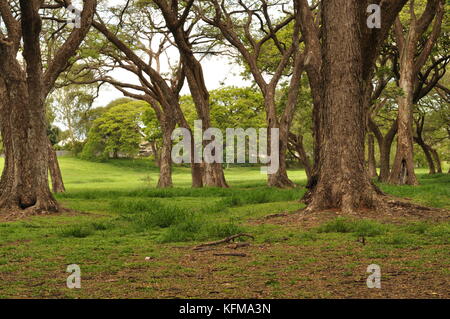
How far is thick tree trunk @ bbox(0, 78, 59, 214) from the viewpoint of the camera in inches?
514

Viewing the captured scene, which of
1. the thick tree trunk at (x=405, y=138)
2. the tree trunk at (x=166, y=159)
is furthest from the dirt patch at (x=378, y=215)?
the tree trunk at (x=166, y=159)

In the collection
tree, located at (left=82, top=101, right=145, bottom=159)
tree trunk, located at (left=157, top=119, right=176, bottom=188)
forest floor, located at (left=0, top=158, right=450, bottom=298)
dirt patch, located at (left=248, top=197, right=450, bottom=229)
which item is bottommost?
forest floor, located at (left=0, top=158, right=450, bottom=298)

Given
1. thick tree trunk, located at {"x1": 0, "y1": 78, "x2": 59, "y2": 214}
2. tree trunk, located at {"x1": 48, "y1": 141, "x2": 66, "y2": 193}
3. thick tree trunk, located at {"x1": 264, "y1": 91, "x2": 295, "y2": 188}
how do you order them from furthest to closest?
tree trunk, located at {"x1": 48, "y1": 141, "x2": 66, "y2": 193} < thick tree trunk, located at {"x1": 264, "y1": 91, "x2": 295, "y2": 188} < thick tree trunk, located at {"x1": 0, "y1": 78, "x2": 59, "y2": 214}

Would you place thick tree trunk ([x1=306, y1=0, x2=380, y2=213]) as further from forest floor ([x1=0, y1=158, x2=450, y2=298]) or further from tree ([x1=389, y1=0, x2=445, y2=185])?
tree ([x1=389, y1=0, x2=445, y2=185])

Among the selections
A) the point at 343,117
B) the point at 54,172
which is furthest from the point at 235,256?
the point at 54,172

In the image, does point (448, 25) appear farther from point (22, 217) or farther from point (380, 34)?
point (22, 217)

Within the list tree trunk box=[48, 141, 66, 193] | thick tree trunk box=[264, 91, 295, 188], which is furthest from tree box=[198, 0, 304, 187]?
tree trunk box=[48, 141, 66, 193]

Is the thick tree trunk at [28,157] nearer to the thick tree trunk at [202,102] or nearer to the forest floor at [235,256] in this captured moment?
the forest floor at [235,256]

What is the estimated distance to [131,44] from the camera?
27328 mm

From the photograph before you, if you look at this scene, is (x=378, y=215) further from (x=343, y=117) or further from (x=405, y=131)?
(x=405, y=131)

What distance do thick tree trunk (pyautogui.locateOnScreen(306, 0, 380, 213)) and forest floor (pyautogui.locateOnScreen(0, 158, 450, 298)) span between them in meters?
0.45

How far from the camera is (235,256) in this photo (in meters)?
6.91

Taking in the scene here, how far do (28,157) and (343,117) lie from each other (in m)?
7.76

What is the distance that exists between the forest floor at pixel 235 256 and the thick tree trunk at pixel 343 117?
0.45 metres
